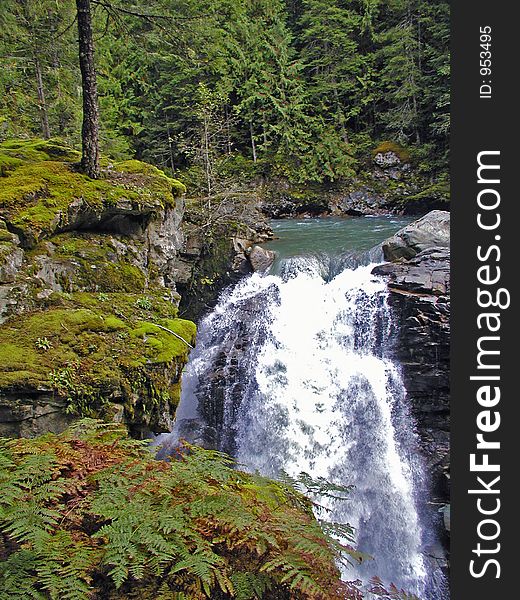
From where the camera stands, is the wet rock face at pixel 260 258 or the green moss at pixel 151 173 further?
the wet rock face at pixel 260 258

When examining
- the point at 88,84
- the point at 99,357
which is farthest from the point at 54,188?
the point at 99,357

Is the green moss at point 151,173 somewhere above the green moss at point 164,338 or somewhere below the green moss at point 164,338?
above

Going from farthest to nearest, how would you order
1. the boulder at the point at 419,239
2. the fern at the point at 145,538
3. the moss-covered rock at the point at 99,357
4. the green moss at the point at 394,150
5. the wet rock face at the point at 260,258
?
the green moss at the point at 394,150 → the wet rock face at the point at 260,258 → the boulder at the point at 419,239 → the moss-covered rock at the point at 99,357 → the fern at the point at 145,538

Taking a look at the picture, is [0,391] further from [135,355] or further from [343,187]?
[343,187]

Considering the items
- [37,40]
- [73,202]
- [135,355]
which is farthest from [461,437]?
[37,40]

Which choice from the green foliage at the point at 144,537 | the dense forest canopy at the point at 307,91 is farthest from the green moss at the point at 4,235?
the dense forest canopy at the point at 307,91

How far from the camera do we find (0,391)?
4727 millimetres

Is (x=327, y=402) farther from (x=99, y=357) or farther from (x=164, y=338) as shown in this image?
(x=99, y=357)

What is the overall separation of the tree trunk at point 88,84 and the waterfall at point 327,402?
246 inches

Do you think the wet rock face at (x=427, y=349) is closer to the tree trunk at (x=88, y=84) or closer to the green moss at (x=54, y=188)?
the green moss at (x=54, y=188)

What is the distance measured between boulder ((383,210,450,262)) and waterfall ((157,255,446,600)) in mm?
1151

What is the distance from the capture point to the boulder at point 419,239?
12.8 metres

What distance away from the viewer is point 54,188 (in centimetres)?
758

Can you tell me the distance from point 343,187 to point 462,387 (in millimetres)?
24348
